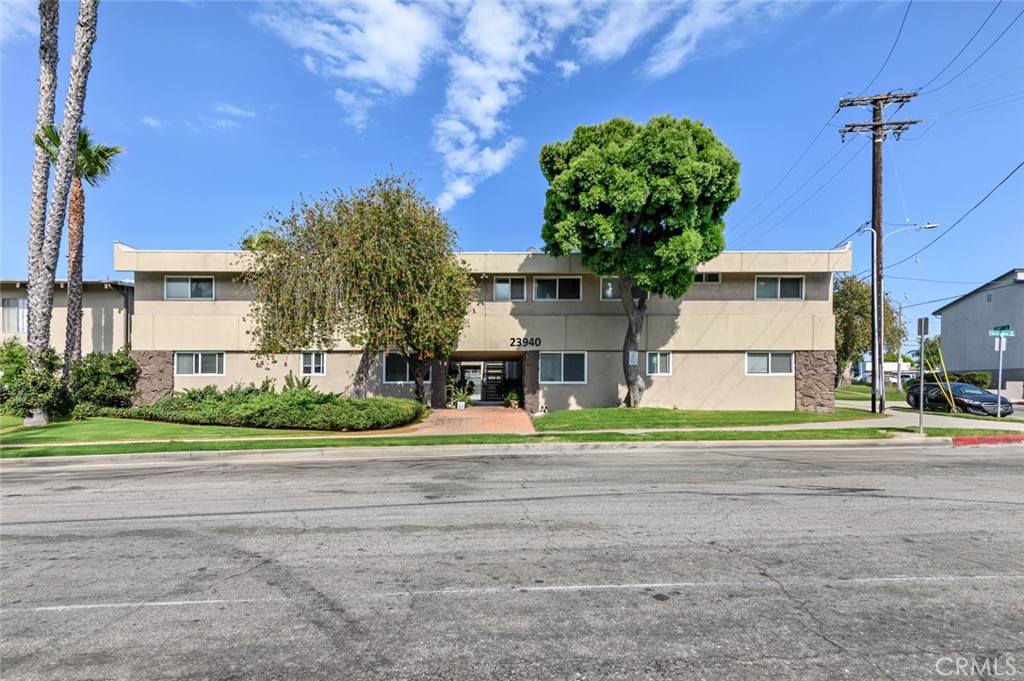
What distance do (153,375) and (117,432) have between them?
8.08m

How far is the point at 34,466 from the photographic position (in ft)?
40.9

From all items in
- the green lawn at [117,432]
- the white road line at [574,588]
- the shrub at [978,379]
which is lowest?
the green lawn at [117,432]

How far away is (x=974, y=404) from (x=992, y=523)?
2276 cm

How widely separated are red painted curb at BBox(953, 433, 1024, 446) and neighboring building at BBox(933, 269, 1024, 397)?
34153 millimetres

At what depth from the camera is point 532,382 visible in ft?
78.5

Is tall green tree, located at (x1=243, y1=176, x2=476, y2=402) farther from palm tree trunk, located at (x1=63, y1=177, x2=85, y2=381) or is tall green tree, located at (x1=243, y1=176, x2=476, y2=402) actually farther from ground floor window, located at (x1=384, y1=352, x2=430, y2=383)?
palm tree trunk, located at (x1=63, y1=177, x2=85, y2=381)

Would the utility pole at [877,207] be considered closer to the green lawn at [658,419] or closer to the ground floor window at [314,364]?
the green lawn at [658,419]

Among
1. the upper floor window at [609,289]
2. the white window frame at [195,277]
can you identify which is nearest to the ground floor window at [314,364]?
the white window frame at [195,277]

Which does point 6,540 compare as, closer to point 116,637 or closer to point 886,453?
point 116,637

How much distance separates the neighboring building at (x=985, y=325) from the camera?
44781mm

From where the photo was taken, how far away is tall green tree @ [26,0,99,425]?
19.2 m

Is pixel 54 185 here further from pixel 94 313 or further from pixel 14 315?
pixel 14 315

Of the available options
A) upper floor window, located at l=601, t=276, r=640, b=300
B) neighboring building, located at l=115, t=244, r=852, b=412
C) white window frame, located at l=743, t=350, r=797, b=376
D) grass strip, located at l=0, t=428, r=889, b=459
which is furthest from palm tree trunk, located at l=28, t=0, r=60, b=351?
white window frame, located at l=743, t=350, r=797, b=376

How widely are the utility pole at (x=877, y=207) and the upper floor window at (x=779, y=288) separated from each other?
274 centimetres
